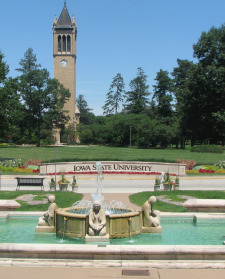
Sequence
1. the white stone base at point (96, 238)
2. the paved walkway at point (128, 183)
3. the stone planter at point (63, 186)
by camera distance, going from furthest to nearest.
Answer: the paved walkway at point (128, 183) → the stone planter at point (63, 186) → the white stone base at point (96, 238)

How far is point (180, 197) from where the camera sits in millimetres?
17891

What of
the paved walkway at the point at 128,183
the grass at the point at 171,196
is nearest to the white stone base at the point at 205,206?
the grass at the point at 171,196

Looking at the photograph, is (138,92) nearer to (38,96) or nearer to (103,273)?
(38,96)

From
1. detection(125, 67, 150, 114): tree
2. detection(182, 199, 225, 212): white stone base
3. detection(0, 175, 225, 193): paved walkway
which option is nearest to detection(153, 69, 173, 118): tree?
detection(125, 67, 150, 114): tree

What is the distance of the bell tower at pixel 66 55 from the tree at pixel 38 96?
1369cm

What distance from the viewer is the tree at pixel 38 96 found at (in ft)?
251

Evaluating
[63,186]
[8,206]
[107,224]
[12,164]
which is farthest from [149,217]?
[12,164]

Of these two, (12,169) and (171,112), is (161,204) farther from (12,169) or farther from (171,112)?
(171,112)

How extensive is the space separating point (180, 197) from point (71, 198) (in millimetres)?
5262

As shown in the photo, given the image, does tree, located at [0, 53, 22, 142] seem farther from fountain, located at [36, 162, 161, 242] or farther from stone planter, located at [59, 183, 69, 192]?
fountain, located at [36, 162, 161, 242]

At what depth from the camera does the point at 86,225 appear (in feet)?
34.1

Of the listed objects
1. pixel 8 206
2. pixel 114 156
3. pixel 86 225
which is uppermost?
pixel 114 156

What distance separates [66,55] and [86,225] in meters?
89.1

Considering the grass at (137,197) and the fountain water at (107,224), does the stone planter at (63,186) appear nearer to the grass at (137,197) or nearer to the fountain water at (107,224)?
the grass at (137,197)
